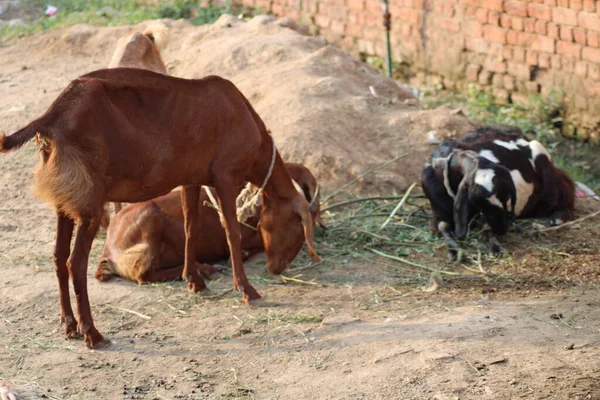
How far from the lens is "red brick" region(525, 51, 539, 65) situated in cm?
966

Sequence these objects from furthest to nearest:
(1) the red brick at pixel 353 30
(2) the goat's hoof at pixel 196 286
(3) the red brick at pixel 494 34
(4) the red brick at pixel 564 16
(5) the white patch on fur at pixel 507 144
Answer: (1) the red brick at pixel 353 30
(3) the red brick at pixel 494 34
(4) the red brick at pixel 564 16
(5) the white patch on fur at pixel 507 144
(2) the goat's hoof at pixel 196 286

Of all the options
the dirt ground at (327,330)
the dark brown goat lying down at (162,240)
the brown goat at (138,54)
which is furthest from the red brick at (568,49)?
the brown goat at (138,54)

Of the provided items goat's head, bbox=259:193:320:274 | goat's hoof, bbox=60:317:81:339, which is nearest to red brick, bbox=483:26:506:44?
goat's head, bbox=259:193:320:274

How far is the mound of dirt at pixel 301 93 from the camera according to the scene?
27.1 ft

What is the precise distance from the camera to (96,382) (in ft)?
16.0

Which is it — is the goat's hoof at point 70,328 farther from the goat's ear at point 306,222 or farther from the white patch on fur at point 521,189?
the white patch on fur at point 521,189

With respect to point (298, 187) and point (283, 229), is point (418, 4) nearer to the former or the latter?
point (298, 187)

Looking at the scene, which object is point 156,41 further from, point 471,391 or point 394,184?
point 471,391

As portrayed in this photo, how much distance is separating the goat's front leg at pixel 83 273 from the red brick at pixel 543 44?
596 cm

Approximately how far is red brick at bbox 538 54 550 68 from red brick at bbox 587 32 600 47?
0.56m

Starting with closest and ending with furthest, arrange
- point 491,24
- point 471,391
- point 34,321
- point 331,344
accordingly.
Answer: point 471,391, point 331,344, point 34,321, point 491,24

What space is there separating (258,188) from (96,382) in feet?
6.48

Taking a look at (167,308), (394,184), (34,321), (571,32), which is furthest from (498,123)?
(34,321)

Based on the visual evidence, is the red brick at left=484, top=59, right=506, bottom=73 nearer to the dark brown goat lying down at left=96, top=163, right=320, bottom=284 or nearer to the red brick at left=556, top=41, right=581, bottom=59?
the red brick at left=556, top=41, right=581, bottom=59
